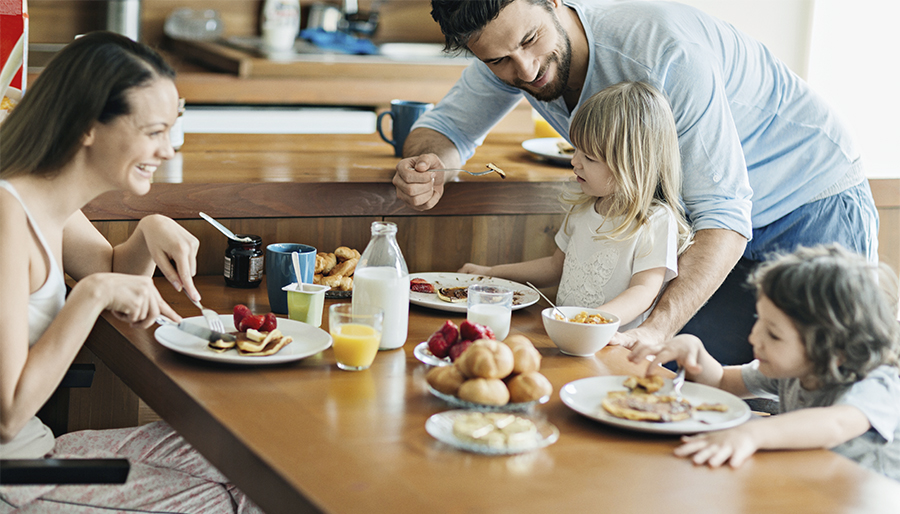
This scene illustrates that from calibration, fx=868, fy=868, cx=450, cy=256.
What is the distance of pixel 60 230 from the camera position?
1.35 meters

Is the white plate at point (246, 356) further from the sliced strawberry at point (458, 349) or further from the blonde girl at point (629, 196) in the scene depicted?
Result: the blonde girl at point (629, 196)

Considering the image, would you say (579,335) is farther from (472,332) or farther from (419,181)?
(419,181)

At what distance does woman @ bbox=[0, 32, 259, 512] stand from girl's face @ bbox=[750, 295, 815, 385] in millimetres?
827

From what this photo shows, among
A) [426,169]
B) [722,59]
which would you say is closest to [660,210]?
[722,59]

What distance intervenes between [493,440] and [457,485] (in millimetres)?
99

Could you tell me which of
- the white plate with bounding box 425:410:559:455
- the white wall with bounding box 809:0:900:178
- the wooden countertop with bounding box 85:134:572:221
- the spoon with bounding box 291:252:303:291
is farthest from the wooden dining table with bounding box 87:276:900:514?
the white wall with bounding box 809:0:900:178

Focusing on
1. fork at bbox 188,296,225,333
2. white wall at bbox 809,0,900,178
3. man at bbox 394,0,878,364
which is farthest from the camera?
white wall at bbox 809,0,900,178

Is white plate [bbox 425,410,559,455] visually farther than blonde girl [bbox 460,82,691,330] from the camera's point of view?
No

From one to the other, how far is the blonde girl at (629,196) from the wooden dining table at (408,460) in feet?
1.55

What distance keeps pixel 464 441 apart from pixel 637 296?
0.74 meters

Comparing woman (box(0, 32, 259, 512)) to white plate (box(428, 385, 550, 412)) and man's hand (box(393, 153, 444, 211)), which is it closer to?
white plate (box(428, 385, 550, 412))

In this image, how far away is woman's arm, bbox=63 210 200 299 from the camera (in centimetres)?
146

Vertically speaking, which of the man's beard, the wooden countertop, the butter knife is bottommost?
the butter knife

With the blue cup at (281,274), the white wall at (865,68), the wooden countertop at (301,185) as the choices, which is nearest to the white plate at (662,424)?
the blue cup at (281,274)
